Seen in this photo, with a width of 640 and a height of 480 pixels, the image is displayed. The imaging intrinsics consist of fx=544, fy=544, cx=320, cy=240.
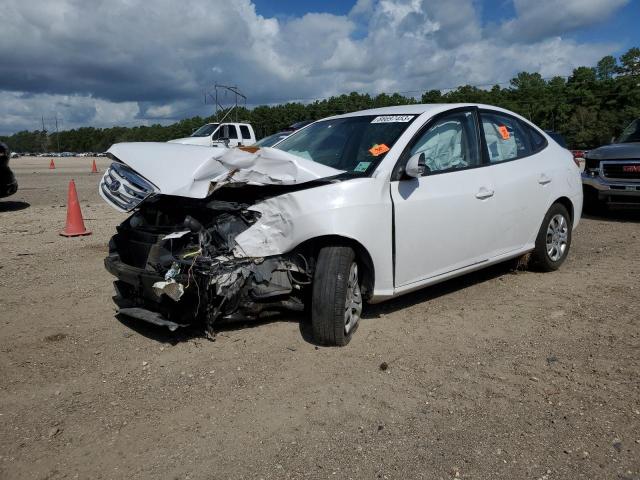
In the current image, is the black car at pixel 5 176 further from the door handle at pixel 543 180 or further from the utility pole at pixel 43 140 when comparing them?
the utility pole at pixel 43 140

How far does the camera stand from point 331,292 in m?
3.65

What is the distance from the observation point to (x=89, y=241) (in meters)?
7.71

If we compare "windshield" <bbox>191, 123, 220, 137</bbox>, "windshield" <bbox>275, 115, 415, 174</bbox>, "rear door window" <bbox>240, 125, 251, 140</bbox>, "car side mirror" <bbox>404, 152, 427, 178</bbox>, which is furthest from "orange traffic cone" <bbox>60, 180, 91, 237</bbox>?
"rear door window" <bbox>240, 125, 251, 140</bbox>

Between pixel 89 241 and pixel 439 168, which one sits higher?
pixel 439 168

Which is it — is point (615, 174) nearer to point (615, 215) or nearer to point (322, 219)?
point (615, 215)

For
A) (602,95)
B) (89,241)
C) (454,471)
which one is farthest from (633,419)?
(602,95)

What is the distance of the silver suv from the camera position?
27.8 feet

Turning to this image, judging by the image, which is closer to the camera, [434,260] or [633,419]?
[633,419]

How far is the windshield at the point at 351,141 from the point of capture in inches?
168

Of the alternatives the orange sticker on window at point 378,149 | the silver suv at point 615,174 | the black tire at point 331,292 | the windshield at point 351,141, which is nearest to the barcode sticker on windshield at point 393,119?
the windshield at point 351,141

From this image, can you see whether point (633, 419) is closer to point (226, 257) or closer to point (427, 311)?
point (427, 311)

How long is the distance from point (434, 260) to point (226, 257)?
5.47 feet

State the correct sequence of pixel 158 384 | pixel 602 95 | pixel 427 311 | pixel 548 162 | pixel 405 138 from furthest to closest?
pixel 602 95 < pixel 548 162 < pixel 427 311 < pixel 405 138 < pixel 158 384

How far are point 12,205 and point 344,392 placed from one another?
11.1 m
